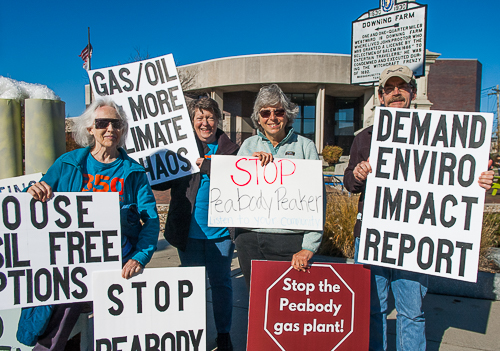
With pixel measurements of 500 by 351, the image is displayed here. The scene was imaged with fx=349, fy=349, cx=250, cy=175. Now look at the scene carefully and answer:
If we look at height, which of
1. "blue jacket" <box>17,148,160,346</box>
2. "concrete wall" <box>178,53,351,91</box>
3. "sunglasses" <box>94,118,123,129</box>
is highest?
"concrete wall" <box>178,53,351,91</box>

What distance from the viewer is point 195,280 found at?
215 centimetres

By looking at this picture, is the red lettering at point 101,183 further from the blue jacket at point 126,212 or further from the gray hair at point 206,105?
the gray hair at point 206,105

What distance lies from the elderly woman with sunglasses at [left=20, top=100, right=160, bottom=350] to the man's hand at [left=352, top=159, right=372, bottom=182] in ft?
4.50

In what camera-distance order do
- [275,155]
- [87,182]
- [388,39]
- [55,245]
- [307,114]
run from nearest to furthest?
[55,245] → [87,182] → [275,155] → [388,39] → [307,114]

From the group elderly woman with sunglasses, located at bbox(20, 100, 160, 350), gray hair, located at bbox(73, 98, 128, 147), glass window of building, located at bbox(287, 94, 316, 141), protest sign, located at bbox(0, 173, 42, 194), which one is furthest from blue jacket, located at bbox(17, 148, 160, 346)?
glass window of building, located at bbox(287, 94, 316, 141)

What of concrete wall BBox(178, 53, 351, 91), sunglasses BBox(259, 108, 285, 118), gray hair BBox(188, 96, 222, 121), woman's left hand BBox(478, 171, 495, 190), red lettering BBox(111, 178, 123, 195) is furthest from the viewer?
concrete wall BBox(178, 53, 351, 91)

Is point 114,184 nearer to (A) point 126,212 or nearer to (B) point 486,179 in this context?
(A) point 126,212

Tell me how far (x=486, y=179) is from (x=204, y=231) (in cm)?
191

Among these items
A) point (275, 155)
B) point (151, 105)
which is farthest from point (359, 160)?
point (151, 105)

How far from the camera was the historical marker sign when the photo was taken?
7.80m

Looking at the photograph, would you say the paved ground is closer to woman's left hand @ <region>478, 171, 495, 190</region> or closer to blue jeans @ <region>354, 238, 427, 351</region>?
blue jeans @ <region>354, 238, 427, 351</region>

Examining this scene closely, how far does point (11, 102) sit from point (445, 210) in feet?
11.4

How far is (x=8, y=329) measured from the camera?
2.23 meters

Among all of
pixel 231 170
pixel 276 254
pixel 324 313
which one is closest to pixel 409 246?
pixel 324 313
